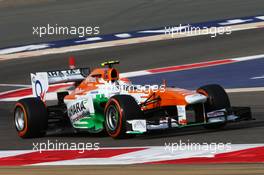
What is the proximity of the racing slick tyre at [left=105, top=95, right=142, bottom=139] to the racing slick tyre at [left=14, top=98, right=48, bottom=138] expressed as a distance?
1.42m

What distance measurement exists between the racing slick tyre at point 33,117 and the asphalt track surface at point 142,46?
A: 178 millimetres

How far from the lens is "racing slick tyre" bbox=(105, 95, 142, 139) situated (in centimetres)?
1345

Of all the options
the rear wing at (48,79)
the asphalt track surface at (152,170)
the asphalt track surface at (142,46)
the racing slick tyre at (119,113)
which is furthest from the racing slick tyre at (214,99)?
the asphalt track surface at (152,170)

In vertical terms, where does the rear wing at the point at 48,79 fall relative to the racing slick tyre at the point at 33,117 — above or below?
above

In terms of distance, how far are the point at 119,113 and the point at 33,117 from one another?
1912mm

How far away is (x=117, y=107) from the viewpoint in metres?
13.6

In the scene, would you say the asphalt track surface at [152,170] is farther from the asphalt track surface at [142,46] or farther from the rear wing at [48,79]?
the rear wing at [48,79]

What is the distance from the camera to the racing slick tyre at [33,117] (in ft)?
48.6

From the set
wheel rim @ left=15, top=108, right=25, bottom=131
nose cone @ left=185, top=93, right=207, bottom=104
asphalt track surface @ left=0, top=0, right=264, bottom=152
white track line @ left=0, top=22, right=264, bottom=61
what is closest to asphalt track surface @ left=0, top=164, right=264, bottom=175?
asphalt track surface @ left=0, top=0, right=264, bottom=152

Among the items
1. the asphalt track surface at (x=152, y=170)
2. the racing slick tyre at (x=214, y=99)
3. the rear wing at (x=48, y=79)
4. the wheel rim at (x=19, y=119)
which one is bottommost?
the asphalt track surface at (x=152, y=170)

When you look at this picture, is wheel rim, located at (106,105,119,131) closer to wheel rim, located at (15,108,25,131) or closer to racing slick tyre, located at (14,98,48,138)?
racing slick tyre, located at (14,98,48,138)

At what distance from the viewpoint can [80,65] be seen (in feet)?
78.2

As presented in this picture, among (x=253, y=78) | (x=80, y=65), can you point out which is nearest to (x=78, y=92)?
(x=253, y=78)

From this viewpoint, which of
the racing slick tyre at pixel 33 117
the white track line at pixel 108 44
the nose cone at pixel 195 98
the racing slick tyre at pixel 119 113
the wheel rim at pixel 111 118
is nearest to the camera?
the racing slick tyre at pixel 119 113
